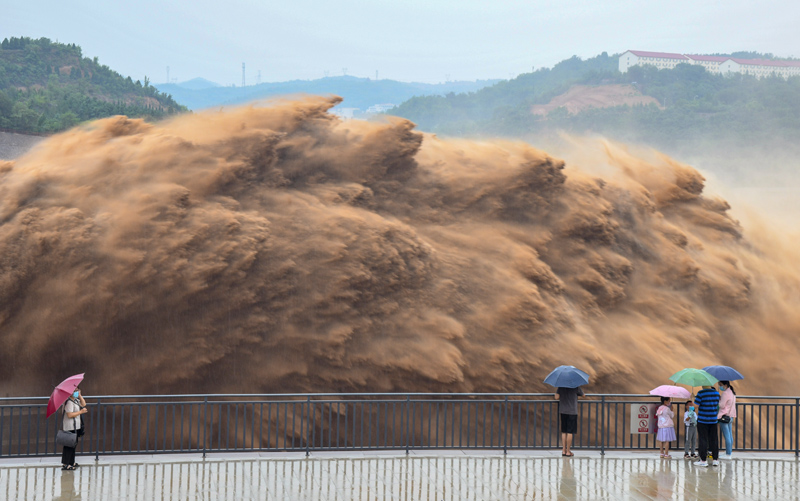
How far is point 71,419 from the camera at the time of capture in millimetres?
12539

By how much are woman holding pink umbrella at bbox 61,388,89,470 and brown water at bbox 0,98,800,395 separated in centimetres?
441

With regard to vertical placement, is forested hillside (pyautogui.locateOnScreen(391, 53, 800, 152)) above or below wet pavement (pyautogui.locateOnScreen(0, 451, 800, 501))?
above

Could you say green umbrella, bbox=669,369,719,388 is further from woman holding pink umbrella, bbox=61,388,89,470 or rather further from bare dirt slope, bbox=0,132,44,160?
bare dirt slope, bbox=0,132,44,160

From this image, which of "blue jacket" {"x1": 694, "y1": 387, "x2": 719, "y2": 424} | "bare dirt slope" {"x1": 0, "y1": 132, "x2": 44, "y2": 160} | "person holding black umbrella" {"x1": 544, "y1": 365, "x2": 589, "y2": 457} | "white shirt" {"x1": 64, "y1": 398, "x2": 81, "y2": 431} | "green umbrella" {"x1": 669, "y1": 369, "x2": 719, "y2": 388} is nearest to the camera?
"white shirt" {"x1": 64, "y1": 398, "x2": 81, "y2": 431}

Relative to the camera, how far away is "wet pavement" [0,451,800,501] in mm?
11703

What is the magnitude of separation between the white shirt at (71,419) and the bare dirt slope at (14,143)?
44.0 m

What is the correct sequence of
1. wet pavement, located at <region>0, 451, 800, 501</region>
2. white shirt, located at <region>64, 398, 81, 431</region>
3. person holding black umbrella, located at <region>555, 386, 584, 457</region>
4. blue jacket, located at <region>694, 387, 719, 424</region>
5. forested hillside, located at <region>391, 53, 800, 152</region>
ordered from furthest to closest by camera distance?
forested hillside, located at <region>391, 53, 800, 152</region> → person holding black umbrella, located at <region>555, 386, 584, 457</region> → blue jacket, located at <region>694, 387, 719, 424</region> → white shirt, located at <region>64, 398, 81, 431</region> → wet pavement, located at <region>0, 451, 800, 501</region>

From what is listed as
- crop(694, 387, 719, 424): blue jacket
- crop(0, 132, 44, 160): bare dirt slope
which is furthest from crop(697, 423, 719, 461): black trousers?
crop(0, 132, 44, 160): bare dirt slope

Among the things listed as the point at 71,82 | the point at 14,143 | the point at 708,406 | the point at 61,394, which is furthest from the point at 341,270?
the point at 71,82

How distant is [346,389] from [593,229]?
8671mm

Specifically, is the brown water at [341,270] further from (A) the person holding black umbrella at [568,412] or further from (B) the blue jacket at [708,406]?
(B) the blue jacket at [708,406]

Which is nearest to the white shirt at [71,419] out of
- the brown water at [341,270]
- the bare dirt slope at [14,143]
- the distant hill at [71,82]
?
the brown water at [341,270]

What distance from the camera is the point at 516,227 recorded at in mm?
21734

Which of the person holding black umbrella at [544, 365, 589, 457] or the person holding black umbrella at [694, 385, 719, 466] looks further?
the person holding black umbrella at [544, 365, 589, 457]
